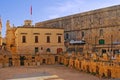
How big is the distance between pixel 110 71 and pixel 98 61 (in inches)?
161

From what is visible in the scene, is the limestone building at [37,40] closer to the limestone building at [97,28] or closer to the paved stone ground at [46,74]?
the limestone building at [97,28]

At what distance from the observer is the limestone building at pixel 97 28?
1837 inches

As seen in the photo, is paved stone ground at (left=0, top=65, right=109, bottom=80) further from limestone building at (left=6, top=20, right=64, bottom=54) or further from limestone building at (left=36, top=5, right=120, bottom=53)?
limestone building at (left=36, top=5, right=120, bottom=53)

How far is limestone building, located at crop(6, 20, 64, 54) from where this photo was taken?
160ft

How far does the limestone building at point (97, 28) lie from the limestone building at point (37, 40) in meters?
6.44

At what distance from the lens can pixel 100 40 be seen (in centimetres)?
5012

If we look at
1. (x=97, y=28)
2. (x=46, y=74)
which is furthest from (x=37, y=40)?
(x=46, y=74)

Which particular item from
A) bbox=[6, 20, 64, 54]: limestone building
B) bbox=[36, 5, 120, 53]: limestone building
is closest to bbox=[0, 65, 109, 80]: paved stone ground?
bbox=[6, 20, 64, 54]: limestone building

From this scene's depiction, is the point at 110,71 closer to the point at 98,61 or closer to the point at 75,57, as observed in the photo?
the point at 98,61

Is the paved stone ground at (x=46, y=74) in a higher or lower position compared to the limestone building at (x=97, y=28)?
lower

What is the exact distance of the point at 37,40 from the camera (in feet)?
164

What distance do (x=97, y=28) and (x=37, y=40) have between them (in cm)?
1331

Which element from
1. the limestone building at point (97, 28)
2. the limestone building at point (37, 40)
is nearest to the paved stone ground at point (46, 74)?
the limestone building at point (37, 40)

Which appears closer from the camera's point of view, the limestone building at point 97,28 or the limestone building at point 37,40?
the limestone building at point 97,28
